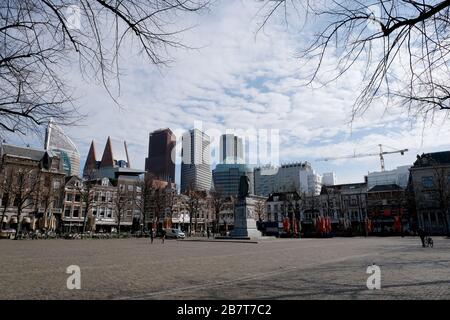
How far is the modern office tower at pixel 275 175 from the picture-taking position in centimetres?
16288

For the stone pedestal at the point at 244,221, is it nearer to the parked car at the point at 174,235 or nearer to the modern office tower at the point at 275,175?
the parked car at the point at 174,235

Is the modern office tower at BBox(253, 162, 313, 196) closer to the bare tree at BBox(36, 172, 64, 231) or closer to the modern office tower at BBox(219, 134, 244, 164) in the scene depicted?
the modern office tower at BBox(219, 134, 244, 164)

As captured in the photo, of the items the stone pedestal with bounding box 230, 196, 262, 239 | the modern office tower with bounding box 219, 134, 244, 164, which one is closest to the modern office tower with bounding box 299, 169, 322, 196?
the modern office tower with bounding box 219, 134, 244, 164

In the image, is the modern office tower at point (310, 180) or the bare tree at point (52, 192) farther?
the modern office tower at point (310, 180)

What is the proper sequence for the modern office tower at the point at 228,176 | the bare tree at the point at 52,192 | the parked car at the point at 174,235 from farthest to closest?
the modern office tower at the point at 228,176 → the bare tree at the point at 52,192 → the parked car at the point at 174,235

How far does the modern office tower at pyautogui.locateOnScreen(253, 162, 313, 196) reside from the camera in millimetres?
162875

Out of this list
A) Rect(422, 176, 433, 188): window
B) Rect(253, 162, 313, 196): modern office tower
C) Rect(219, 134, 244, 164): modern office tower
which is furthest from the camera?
Rect(219, 134, 244, 164): modern office tower

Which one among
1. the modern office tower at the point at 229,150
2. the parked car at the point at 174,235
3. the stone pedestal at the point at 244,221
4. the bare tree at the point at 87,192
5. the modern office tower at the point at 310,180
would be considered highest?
the modern office tower at the point at 229,150

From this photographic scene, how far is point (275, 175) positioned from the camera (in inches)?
6811

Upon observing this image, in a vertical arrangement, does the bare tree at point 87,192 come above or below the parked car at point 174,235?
above

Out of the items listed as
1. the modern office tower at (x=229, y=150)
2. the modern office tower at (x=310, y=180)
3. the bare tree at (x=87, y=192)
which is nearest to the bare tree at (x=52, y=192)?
the bare tree at (x=87, y=192)

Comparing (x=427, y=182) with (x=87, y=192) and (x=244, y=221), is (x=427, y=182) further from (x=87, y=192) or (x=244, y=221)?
(x=87, y=192)

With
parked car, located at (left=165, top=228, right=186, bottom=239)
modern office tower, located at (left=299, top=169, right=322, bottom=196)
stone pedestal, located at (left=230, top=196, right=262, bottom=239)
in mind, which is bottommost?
parked car, located at (left=165, top=228, right=186, bottom=239)

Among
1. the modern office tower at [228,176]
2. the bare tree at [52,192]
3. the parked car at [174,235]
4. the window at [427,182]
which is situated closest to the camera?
the parked car at [174,235]
